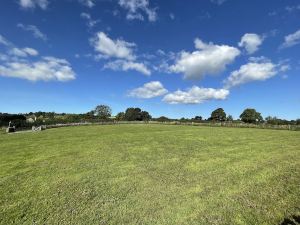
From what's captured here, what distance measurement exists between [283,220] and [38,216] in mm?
7237

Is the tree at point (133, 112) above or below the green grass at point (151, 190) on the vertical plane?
above

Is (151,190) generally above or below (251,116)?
below

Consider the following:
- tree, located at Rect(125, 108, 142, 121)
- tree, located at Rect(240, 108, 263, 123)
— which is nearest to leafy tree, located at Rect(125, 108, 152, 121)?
tree, located at Rect(125, 108, 142, 121)

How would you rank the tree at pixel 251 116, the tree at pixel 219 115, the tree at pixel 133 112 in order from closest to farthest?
the tree at pixel 251 116, the tree at pixel 219 115, the tree at pixel 133 112

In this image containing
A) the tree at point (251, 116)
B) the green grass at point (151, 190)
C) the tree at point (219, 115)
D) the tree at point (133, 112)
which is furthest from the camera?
the tree at point (133, 112)

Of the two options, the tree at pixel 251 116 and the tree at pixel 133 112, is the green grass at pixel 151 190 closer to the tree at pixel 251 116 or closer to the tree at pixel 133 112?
the tree at pixel 251 116

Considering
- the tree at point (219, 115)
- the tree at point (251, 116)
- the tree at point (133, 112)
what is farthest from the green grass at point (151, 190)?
the tree at point (133, 112)

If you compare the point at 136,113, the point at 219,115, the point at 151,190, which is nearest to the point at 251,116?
the point at 219,115

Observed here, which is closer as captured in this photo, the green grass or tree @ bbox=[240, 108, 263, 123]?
the green grass

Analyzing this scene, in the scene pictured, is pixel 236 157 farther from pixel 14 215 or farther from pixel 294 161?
pixel 14 215

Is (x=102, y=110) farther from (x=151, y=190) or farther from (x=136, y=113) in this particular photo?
(x=151, y=190)

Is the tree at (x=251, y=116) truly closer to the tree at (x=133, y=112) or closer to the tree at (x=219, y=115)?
the tree at (x=219, y=115)

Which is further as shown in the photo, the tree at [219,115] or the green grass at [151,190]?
the tree at [219,115]

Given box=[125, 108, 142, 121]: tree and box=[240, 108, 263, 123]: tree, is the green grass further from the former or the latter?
box=[125, 108, 142, 121]: tree
